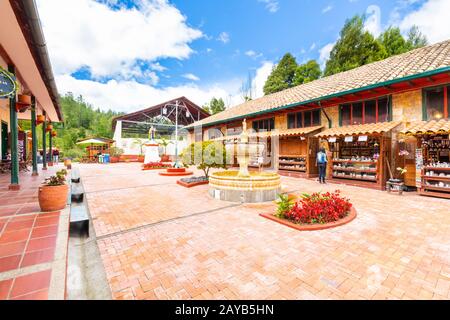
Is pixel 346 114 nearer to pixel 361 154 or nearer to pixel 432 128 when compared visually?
pixel 361 154

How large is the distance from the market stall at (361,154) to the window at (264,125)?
4260mm

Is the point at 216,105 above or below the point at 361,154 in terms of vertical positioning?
above

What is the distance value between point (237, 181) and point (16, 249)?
5.12 metres

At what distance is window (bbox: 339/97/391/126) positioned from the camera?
9.34 meters

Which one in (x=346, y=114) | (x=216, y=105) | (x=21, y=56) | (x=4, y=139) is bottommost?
(x=4, y=139)

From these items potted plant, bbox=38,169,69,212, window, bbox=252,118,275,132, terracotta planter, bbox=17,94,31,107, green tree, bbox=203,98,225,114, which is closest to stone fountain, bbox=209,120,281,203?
potted plant, bbox=38,169,69,212

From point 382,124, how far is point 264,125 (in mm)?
7781

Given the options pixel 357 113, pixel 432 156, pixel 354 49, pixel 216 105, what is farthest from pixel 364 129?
pixel 216 105

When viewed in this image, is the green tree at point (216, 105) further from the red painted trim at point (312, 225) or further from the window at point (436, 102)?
the red painted trim at point (312, 225)

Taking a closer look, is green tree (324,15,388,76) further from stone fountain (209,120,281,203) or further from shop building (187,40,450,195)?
stone fountain (209,120,281,203)

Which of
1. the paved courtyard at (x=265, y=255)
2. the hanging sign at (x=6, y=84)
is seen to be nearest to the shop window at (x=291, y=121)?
Result: the paved courtyard at (x=265, y=255)

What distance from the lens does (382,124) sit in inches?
352

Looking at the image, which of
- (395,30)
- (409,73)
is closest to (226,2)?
(409,73)

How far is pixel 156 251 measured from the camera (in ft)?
11.1
